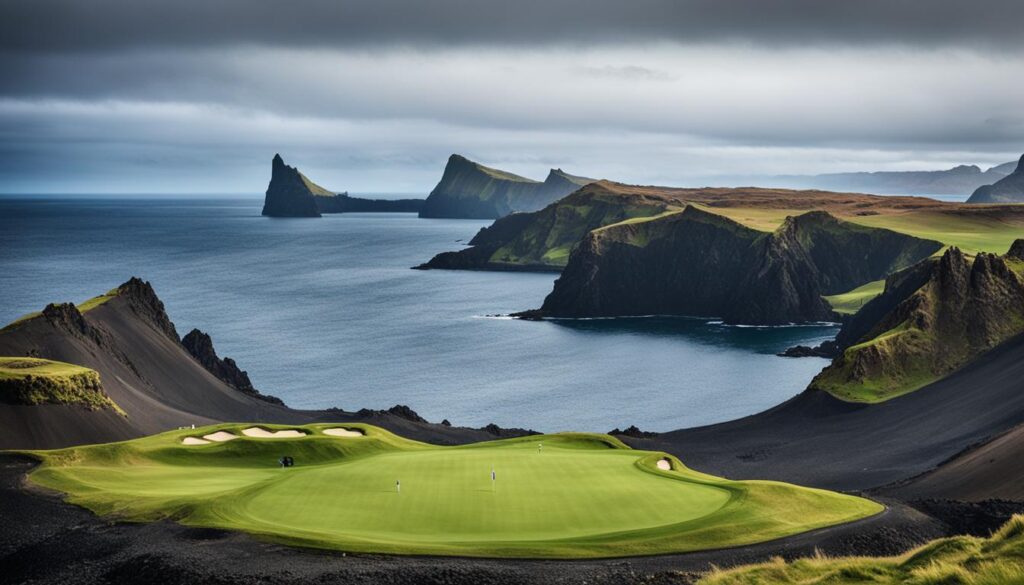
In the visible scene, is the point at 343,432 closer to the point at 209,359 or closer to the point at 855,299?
the point at 209,359

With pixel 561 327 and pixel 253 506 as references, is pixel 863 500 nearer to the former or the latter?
pixel 253 506

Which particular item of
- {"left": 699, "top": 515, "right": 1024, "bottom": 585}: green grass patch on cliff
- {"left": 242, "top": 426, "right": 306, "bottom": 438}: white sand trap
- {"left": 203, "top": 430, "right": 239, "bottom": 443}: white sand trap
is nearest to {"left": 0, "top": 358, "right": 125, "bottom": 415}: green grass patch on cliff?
{"left": 203, "top": 430, "right": 239, "bottom": 443}: white sand trap

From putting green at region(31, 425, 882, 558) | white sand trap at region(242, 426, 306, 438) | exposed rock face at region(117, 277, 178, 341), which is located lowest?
white sand trap at region(242, 426, 306, 438)

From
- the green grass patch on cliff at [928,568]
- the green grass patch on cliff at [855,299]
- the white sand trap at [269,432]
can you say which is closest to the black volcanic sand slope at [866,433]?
the white sand trap at [269,432]

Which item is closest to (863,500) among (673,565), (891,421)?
(673,565)

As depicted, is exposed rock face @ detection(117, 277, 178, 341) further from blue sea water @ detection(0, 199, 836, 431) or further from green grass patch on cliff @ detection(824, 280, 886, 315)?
green grass patch on cliff @ detection(824, 280, 886, 315)

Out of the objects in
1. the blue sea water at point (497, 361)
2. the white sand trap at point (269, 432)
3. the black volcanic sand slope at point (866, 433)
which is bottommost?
the blue sea water at point (497, 361)

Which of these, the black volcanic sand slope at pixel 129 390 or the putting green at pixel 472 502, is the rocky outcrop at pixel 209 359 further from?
the putting green at pixel 472 502
